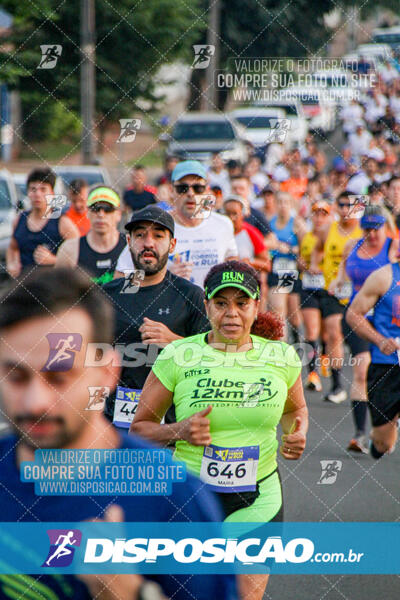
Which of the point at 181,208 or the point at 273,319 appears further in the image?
the point at 181,208

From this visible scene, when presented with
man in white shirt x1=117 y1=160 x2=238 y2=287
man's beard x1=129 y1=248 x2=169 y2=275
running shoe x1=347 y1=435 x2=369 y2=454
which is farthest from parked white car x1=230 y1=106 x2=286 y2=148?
man's beard x1=129 y1=248 x2=169 y2=275

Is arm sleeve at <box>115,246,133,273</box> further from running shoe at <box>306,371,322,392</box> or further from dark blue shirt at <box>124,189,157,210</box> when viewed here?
dark blue shirt at <box>124,189,157,210</box>

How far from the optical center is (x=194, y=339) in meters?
4.94

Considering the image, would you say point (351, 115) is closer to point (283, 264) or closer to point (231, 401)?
point (283, 264)

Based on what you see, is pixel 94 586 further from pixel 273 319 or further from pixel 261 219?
pixel 261 219

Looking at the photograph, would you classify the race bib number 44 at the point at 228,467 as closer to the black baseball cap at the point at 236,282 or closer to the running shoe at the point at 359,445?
the black baseball cap at the point at 236,282

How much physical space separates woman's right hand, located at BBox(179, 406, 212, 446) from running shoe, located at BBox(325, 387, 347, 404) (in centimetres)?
587

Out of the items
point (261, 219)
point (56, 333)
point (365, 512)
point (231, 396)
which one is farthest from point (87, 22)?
point (56, 333)

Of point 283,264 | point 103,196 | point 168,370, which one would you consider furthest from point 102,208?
point 283,264

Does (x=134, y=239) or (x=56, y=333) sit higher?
(x=134, y=239)

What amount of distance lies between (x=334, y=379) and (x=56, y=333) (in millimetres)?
7930

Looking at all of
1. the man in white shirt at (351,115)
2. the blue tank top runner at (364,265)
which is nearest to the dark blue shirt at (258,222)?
the blue tank top runner at (364,265)

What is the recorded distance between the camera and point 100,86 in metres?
35.0

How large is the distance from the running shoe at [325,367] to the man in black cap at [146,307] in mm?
5259
